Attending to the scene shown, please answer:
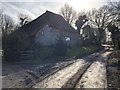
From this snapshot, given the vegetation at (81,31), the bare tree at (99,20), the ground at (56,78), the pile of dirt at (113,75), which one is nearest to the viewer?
the ground at (56,78)

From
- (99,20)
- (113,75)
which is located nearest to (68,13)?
(99,20)

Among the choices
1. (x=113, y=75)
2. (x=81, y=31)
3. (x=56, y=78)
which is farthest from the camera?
(x=81, y=31)

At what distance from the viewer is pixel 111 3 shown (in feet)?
138

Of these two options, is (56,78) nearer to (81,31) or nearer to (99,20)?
(81,31)

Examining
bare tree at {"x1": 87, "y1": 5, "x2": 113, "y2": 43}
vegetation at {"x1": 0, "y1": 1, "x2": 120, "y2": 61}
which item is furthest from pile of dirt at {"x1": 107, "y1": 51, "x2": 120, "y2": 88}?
bare tree at {"x1": 87, "y1": 5, "x2": 113, "y2": 43}

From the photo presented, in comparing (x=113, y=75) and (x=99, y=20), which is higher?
(x=99, y=20)

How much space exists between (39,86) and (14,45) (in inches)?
620

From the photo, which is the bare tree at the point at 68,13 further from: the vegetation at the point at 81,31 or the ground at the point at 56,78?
the ground at the point at 56,78

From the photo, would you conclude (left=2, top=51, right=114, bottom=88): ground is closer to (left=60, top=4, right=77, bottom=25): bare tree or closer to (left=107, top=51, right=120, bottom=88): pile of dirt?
(left=107, top=51, right=120, bottom=88): pile of dirt

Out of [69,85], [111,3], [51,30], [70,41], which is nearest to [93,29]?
[70,41]

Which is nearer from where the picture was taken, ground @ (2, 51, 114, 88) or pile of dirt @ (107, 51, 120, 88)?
ground @ (2, 51, 114, 88)

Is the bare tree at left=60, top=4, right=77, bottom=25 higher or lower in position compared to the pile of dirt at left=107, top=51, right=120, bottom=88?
→ higher

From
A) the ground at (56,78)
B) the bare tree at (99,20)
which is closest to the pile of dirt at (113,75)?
→ the ground at (56,78)

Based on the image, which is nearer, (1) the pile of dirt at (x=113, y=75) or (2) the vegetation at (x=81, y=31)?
(1) the pile of dirt at (x=113, y=75)
